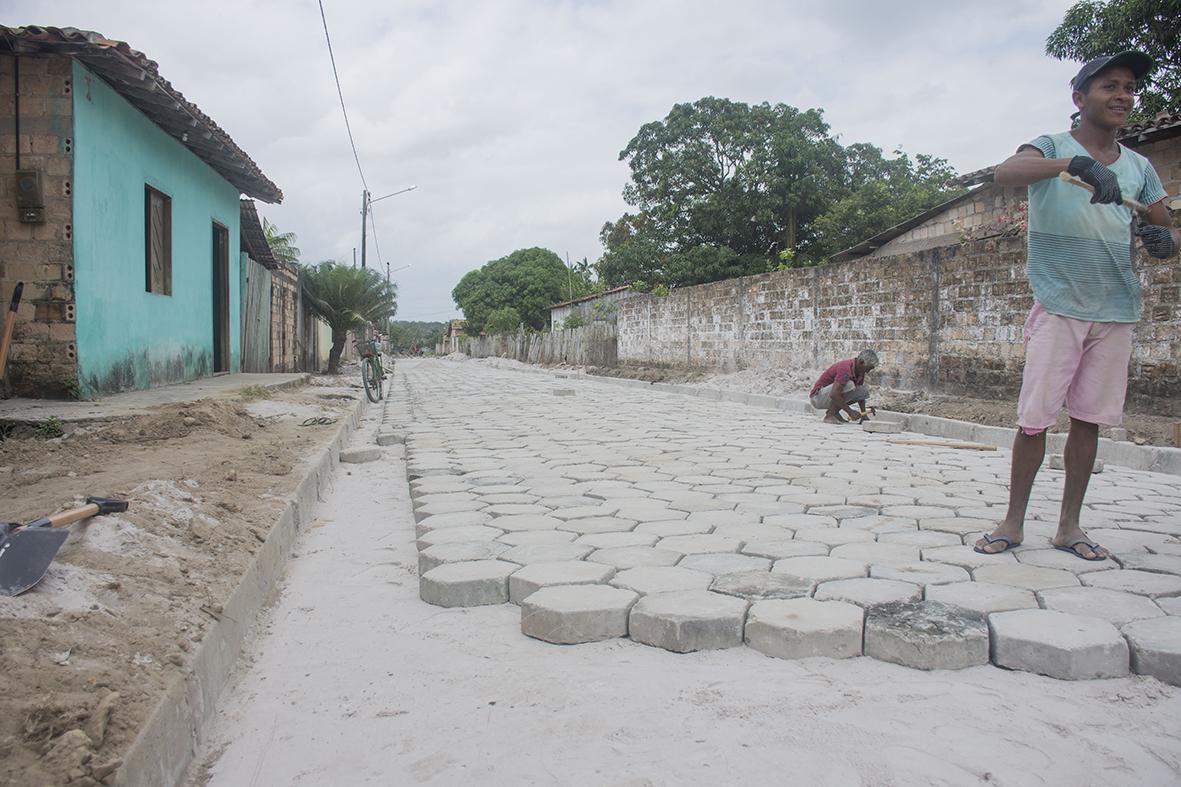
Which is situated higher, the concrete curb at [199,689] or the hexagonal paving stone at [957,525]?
the hexagonal paving stone at [957,525]

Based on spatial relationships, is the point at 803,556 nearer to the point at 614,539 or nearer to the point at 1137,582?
the point at 614,539

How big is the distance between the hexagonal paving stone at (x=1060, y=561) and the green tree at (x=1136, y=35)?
14.1 m

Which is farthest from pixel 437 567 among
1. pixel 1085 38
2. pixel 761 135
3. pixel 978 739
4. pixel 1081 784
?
pixel 761 135

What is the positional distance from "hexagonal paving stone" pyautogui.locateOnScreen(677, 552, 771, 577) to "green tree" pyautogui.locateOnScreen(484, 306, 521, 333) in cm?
4360

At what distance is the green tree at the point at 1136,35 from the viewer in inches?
530

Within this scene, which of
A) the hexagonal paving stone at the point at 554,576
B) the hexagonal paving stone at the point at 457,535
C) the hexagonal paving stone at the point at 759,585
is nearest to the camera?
the hexagonal paving stone at the point at 759,585

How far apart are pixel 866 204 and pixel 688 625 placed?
996 inches

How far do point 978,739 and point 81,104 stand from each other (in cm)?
796

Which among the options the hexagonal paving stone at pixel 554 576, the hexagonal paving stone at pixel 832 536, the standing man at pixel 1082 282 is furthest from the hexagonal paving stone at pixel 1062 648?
the hexagonal paving stone at pixel 554 576

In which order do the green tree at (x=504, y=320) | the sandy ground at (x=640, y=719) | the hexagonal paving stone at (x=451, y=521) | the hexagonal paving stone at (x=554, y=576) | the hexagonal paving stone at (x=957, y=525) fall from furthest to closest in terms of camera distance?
the green tree at (x=504, y=320) < the hexagonal paving stone at (x=451, y=521) < the hexagonal paving stone at (x=957, y=525) < the hexagonal paving stone at (x=554, y=576) < the sandy ground at (x=640, y=719)

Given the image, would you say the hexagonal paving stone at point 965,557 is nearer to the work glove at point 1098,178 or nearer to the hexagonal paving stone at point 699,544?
the hexagonal paving stone at point 699,544

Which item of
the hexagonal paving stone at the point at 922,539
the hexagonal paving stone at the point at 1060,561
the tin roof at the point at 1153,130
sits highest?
the tin roof at the point at 1153,130

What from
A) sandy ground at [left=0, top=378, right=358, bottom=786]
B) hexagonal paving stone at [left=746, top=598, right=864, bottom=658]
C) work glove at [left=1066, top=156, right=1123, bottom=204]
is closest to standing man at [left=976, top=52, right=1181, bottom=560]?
work glove at [left=1066, top=156, right=1123, bottom=204]

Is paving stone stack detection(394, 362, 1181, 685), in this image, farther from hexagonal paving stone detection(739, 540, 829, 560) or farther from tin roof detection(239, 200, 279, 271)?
tin roof detection(239, 200, 279, 271)
